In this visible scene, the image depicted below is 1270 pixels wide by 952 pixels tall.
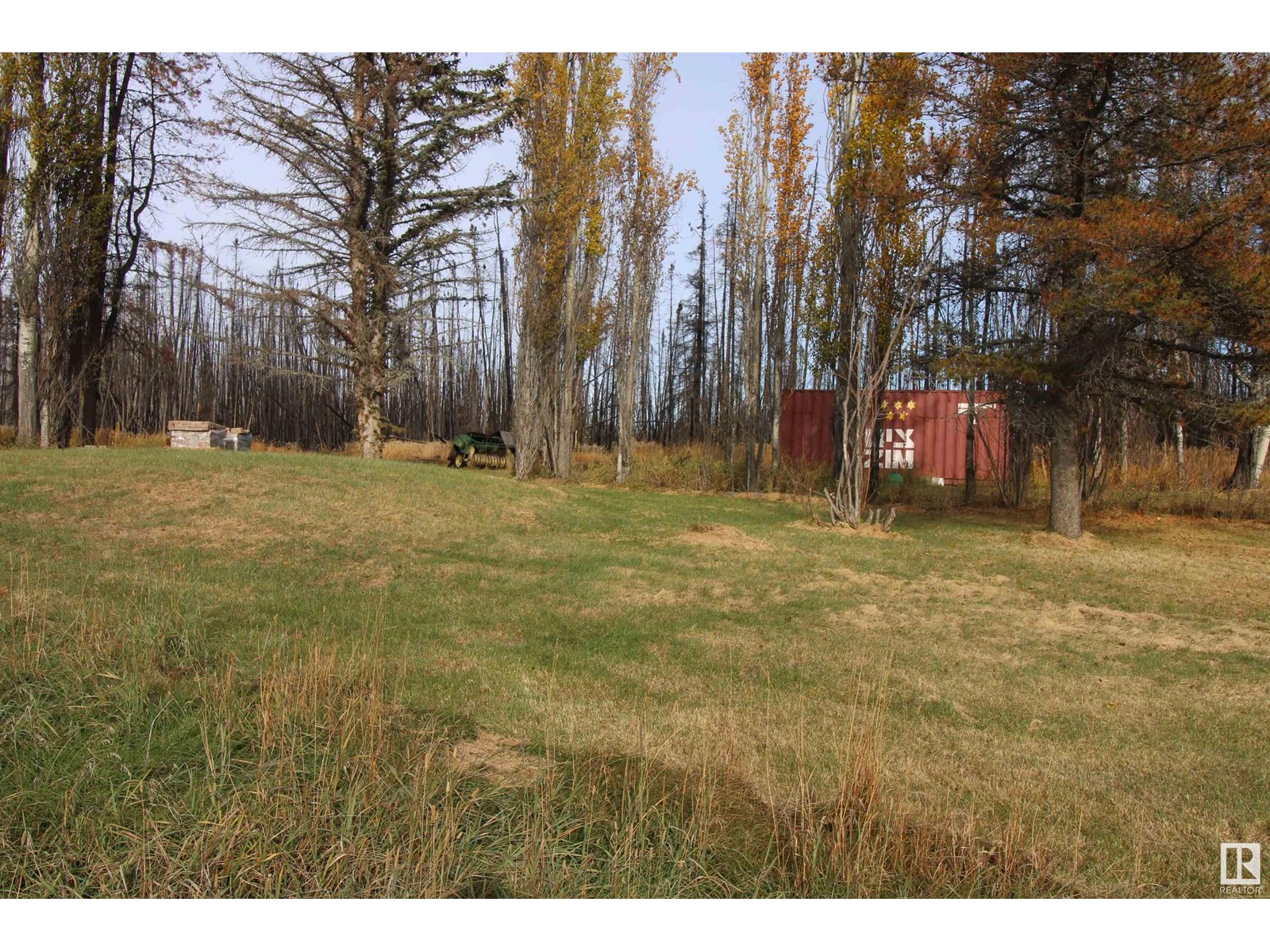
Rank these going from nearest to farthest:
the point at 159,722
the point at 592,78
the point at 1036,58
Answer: the point at 159,722
the point at 1036,58
the point at 592,78

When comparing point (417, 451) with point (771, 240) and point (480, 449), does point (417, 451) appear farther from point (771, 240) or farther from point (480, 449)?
point (771, 240)

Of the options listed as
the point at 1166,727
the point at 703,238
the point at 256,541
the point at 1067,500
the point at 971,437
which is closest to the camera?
the point at 1166,727

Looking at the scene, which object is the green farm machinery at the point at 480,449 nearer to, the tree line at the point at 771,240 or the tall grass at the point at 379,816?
the tree line at the point at 771,240

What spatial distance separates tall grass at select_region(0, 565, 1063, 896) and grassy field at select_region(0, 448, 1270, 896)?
2cm

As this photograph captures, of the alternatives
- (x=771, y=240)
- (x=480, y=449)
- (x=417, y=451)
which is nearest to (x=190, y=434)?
(x=480, y=449)

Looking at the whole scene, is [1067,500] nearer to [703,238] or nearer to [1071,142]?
[1071,142]

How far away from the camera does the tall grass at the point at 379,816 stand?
3.04 metres

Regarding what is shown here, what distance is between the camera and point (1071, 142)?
37.8 feet

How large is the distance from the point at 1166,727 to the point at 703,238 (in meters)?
29.3

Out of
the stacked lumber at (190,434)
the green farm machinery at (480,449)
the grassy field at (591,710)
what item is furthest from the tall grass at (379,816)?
the green farm machinery at (480,449)

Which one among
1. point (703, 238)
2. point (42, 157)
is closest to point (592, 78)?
point (42, 157)

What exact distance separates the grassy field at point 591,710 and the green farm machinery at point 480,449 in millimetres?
10529

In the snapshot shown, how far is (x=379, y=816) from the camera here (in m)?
3.38

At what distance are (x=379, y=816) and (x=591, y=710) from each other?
1921mm
